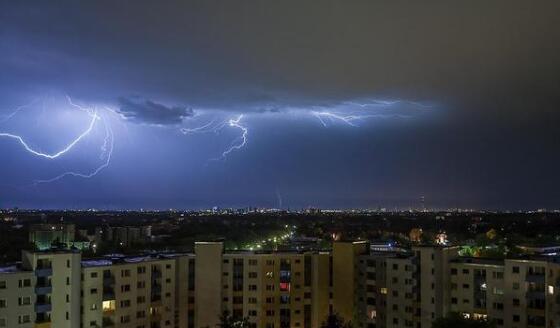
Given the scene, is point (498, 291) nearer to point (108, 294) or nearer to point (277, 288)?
point (277, 288)

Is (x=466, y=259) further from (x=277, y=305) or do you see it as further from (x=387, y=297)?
(x=277, y=305)

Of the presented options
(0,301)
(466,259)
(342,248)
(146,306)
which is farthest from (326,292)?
(0,301)

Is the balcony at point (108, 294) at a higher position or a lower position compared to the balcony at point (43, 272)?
lower

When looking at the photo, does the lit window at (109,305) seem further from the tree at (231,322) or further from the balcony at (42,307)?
the tree at (231,322)

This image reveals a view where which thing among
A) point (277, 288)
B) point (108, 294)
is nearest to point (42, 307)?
point (108, 294)

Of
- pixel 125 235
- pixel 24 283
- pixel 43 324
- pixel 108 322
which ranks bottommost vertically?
pixel 125 235

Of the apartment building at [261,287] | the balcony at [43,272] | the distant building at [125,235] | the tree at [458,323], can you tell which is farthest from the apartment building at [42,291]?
the distant building at [125,235]
